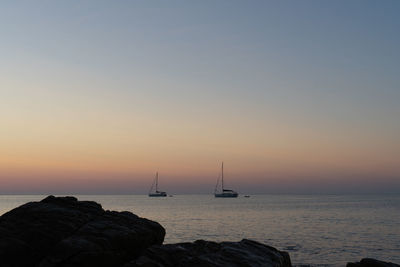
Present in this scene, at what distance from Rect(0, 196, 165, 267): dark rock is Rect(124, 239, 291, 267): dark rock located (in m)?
1.37

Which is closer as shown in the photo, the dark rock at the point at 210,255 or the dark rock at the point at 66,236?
the dark rock at the point at 66,236

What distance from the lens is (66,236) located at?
17.2m

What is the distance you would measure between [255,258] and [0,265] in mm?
10658

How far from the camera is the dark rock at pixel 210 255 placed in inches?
649

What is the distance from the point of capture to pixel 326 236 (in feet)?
225

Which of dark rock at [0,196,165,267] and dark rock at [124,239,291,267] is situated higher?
dark rock at [0,196,165,267]

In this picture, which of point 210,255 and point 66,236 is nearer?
point 66,236

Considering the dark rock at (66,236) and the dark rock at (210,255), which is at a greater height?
the dark rock at (66,236)

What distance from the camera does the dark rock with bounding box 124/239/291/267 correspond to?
16.5 meters

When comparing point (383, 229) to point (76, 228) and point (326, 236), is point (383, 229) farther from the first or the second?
point (76, 228)

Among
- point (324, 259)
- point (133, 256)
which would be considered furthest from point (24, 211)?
point (324, 259)

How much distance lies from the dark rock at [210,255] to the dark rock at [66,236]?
137 cm

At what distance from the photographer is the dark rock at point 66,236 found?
52.0 feet

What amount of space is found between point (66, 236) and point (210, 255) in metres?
6.17
